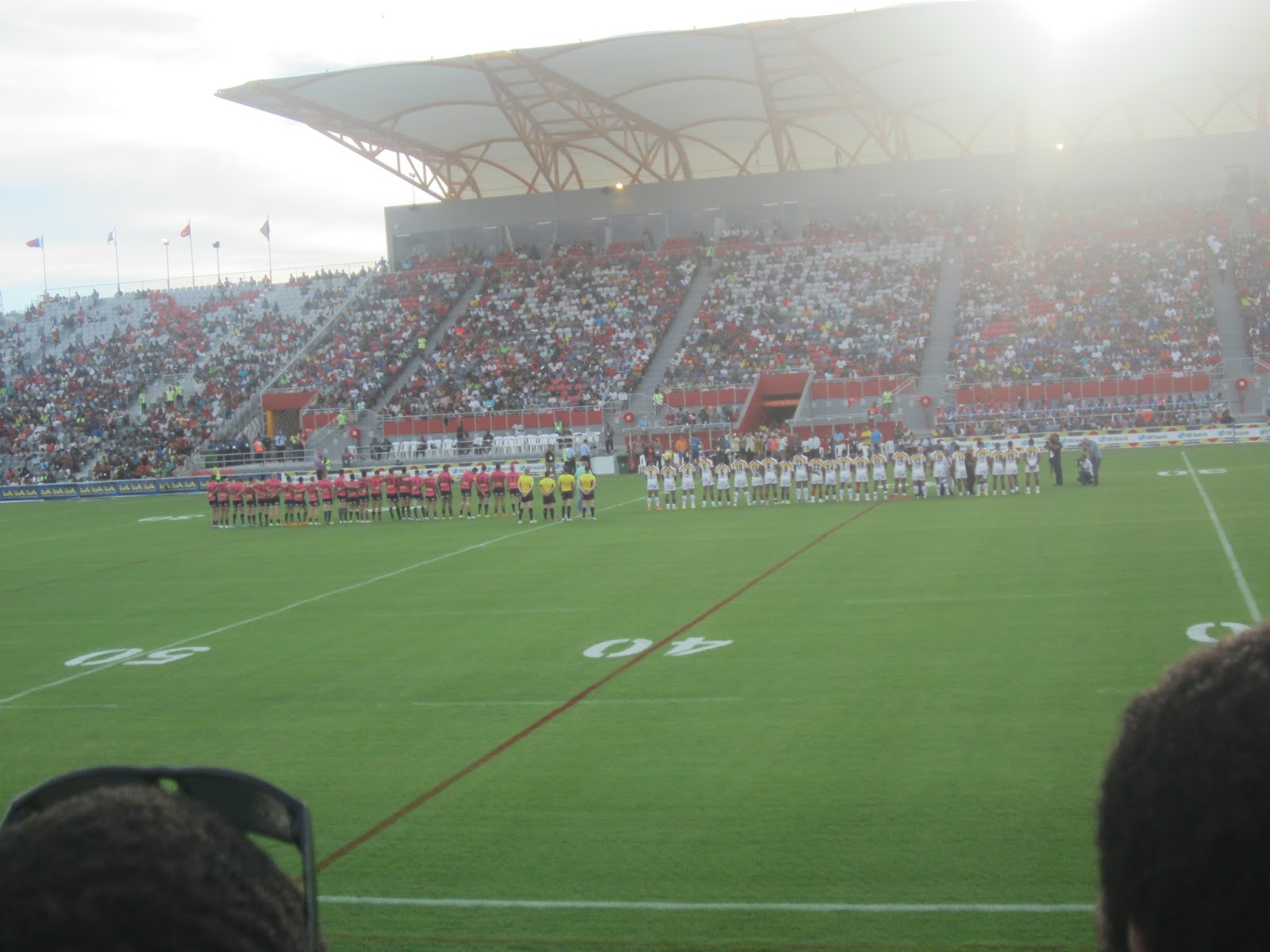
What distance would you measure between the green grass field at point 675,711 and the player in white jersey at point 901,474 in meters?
6.68

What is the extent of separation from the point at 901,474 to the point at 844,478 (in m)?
1.75

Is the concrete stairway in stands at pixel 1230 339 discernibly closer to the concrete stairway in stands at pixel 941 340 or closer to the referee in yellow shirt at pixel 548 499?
the concrete stairway in stands at pixel 941 340

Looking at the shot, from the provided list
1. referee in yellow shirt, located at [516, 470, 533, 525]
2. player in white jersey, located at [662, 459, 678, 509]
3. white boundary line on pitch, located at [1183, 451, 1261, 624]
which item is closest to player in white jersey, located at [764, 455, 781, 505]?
player in white jersey, located at [662, 459, 678, 509]

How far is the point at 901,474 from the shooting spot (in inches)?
1297

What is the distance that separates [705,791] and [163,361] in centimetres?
5467

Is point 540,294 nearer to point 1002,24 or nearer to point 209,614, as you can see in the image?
point 1002,24

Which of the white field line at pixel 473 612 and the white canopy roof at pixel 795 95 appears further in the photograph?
the white canopy roof at pixel 795 95

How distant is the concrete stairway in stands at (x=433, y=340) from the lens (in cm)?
5269

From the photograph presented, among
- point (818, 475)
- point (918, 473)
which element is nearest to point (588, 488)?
point (818, 475)

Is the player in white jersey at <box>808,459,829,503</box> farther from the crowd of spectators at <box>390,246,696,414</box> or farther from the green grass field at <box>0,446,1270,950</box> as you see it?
the crowd of spectators at <box>390,246,696,414</box>

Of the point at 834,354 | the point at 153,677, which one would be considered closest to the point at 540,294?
the point at 834,354

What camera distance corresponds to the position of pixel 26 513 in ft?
134

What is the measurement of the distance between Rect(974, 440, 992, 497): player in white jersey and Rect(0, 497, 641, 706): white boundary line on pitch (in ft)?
31.3

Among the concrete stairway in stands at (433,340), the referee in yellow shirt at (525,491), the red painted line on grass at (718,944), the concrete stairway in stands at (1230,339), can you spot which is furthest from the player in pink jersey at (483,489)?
the concrete stairway in stands at (1230,339)
